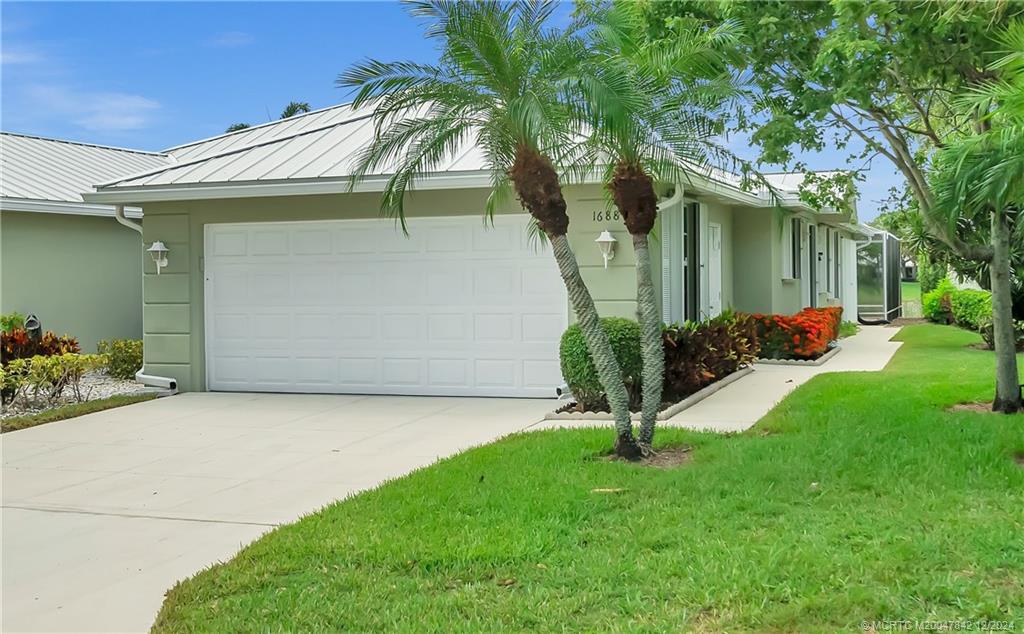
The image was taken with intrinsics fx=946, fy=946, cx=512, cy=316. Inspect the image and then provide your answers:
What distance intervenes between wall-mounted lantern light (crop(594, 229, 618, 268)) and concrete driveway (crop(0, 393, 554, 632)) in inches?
76.8

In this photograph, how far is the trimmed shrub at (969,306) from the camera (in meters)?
19.2

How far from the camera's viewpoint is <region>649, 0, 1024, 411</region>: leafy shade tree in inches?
294

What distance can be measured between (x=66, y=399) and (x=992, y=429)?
36.1 ft

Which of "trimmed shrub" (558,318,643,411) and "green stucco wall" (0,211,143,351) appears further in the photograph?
"green stucco wall" (0,211,143,351)

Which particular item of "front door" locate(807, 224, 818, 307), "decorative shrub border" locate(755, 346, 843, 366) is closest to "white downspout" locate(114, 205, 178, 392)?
"decorative shrub border" locate(755, 346, 843, 366)

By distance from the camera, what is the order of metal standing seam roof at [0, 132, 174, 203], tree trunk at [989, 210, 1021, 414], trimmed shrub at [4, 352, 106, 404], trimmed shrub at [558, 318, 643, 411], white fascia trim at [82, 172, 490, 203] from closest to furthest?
1. tree trunk at [989, 210, 1021, 414]
2. trimmed shrub at [558, 318, 643, 411]
3. white fascia trim at [82, 172, 490, 203]
4. trimmed shrub at [4, 352, 106, 404]
5. metal standing seam roof at [0, 132, 174, 203]

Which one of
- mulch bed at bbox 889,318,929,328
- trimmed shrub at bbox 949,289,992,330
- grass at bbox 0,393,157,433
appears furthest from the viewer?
mulch bed at bbox 889,318,929,328

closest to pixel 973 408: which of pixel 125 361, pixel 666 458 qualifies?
pixel 666 458

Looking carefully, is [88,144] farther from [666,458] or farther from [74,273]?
[666,458]

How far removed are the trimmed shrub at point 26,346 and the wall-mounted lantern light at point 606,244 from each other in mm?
7392

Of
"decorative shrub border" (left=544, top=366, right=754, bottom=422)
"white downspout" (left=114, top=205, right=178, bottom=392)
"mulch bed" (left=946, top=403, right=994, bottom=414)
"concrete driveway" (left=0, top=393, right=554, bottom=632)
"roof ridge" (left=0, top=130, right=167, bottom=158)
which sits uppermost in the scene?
"roof ridge" (left=0, top=130, right=167, bottom=158)

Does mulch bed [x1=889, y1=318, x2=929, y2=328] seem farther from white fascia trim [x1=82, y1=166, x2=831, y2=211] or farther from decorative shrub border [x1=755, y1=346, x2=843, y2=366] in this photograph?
white fascia trim [x1=82, y1=166, x2=831, y2=211]

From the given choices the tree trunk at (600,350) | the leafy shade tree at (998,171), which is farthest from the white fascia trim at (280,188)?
the tree trunk at (600,350)

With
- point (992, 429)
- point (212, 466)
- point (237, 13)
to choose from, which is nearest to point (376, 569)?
point (212, 466)
